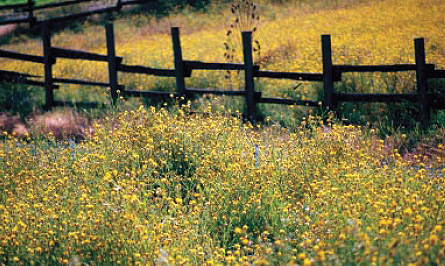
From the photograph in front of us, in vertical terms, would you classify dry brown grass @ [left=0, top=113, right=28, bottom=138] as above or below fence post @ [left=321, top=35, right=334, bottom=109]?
below

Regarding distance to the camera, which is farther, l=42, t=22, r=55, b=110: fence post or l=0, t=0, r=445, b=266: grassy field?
l=42, t=22, r=55, b=110: fence post

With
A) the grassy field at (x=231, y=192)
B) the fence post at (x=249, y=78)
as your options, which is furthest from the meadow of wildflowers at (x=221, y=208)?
the fence post at (x=249, y=78)

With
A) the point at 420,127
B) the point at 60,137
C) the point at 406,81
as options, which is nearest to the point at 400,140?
the point at 420,127

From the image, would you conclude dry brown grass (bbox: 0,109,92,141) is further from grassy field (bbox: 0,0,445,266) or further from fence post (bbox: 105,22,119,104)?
grassy field (bbox: 0,0,445,266)

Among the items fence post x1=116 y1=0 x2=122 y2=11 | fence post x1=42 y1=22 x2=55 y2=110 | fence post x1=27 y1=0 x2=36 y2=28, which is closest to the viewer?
fence post x1=42 y1=22 x2=55 y2=110

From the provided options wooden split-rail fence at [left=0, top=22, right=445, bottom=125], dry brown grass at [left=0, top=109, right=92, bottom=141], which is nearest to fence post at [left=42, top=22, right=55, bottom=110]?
wooden split-rail fence at [left=0, top=22, right=445, bottom=125]

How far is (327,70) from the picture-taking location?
889cm

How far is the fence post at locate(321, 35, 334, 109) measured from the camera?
29.1ft

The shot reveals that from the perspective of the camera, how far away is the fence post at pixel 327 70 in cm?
888

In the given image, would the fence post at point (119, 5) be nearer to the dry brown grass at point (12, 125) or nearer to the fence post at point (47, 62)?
the fence post at point (47, 62)

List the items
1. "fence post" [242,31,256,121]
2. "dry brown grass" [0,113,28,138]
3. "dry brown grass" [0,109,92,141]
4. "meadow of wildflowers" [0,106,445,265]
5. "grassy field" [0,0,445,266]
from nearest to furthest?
1. "meadow of wildflowers" [0,106,445,265]
2. "grassy field" [0,0,445,266]
3. "fence post" [242,31,256,121]
4. "dry brown grass" [0,109,92,141]
5. "dry brown grass" [0,113,28,138]

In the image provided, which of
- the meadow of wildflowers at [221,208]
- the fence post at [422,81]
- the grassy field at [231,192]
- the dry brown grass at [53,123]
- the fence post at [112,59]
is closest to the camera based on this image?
the meadow of wildflowers at [221,208]

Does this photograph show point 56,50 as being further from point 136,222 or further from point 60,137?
point 136,222

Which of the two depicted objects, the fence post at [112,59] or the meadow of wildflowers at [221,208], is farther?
the fence post at [112,59]
